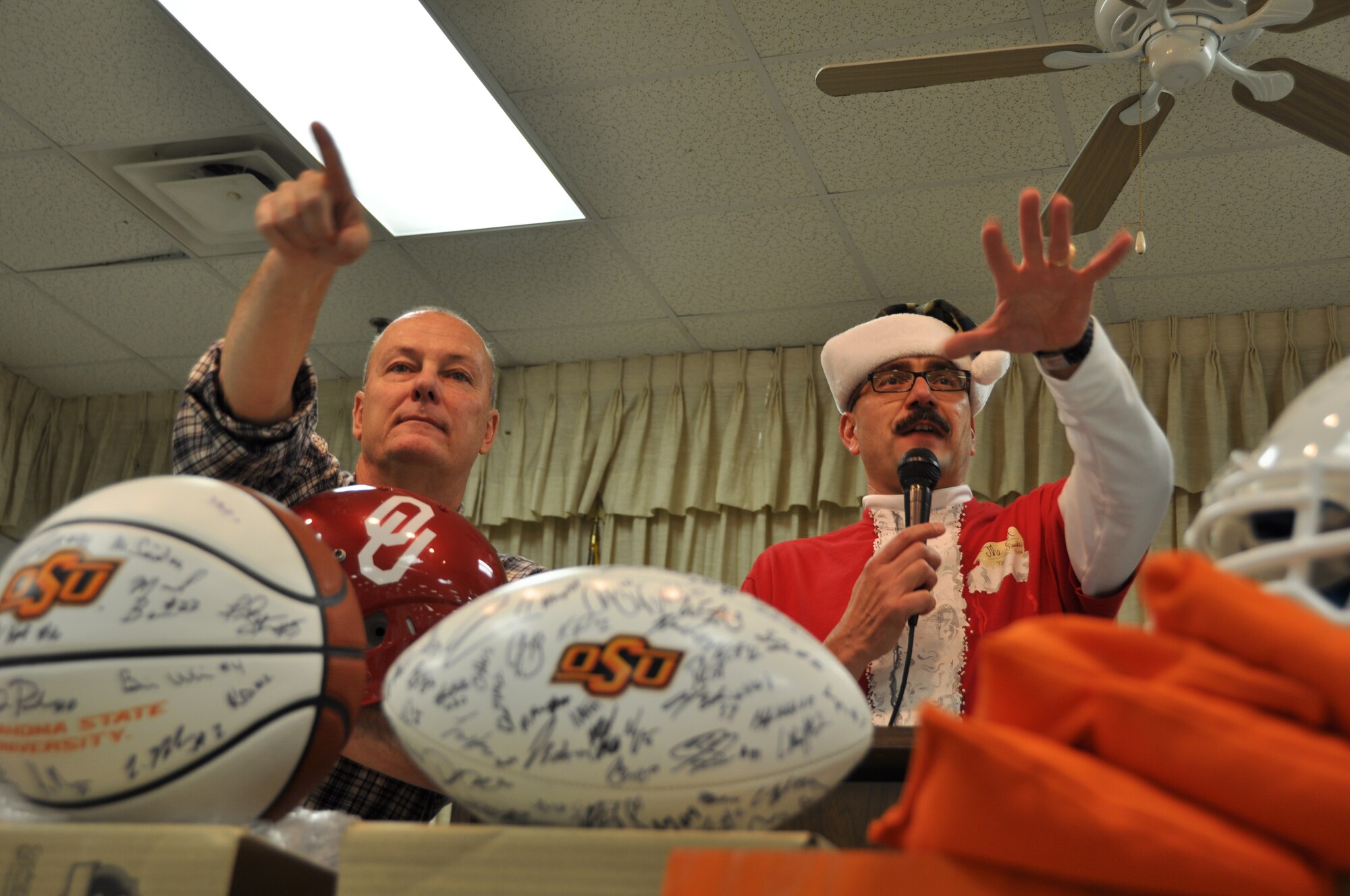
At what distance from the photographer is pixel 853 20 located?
118 inches

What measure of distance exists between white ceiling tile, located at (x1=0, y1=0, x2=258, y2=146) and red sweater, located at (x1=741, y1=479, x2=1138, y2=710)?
205 centimetres

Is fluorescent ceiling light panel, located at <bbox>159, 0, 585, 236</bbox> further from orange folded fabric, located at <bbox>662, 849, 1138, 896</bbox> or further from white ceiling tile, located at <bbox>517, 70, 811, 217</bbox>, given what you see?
orange folded fabric, located at <bbox>662, 849, 1138, 896</bbox>

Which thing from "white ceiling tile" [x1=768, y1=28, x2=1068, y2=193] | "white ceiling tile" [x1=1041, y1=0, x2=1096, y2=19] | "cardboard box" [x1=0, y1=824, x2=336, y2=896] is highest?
"white ceiling tile" [x1=1041, y1=0, x2=1096, y2=19]

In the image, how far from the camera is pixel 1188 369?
4.50m

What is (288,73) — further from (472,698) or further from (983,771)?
(983,771)

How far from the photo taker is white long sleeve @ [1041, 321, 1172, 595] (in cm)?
142

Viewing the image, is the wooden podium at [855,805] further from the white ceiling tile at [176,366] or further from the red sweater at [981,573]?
the white ceiling tile at [176,366]

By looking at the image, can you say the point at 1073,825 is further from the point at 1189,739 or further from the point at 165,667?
the point at 165,667

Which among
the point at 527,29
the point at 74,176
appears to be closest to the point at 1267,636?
the point at 527,29

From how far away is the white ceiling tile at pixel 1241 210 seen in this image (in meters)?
3.44

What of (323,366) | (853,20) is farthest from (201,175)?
(853,20)

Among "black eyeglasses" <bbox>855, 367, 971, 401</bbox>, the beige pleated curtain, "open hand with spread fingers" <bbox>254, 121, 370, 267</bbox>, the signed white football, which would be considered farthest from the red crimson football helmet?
the beige pleated curtain

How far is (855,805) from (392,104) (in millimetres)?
2746

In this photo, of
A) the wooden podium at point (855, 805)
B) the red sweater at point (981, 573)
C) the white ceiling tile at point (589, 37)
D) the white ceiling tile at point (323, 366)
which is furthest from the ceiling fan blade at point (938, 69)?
the white ceiling tile at point (323, 366)
